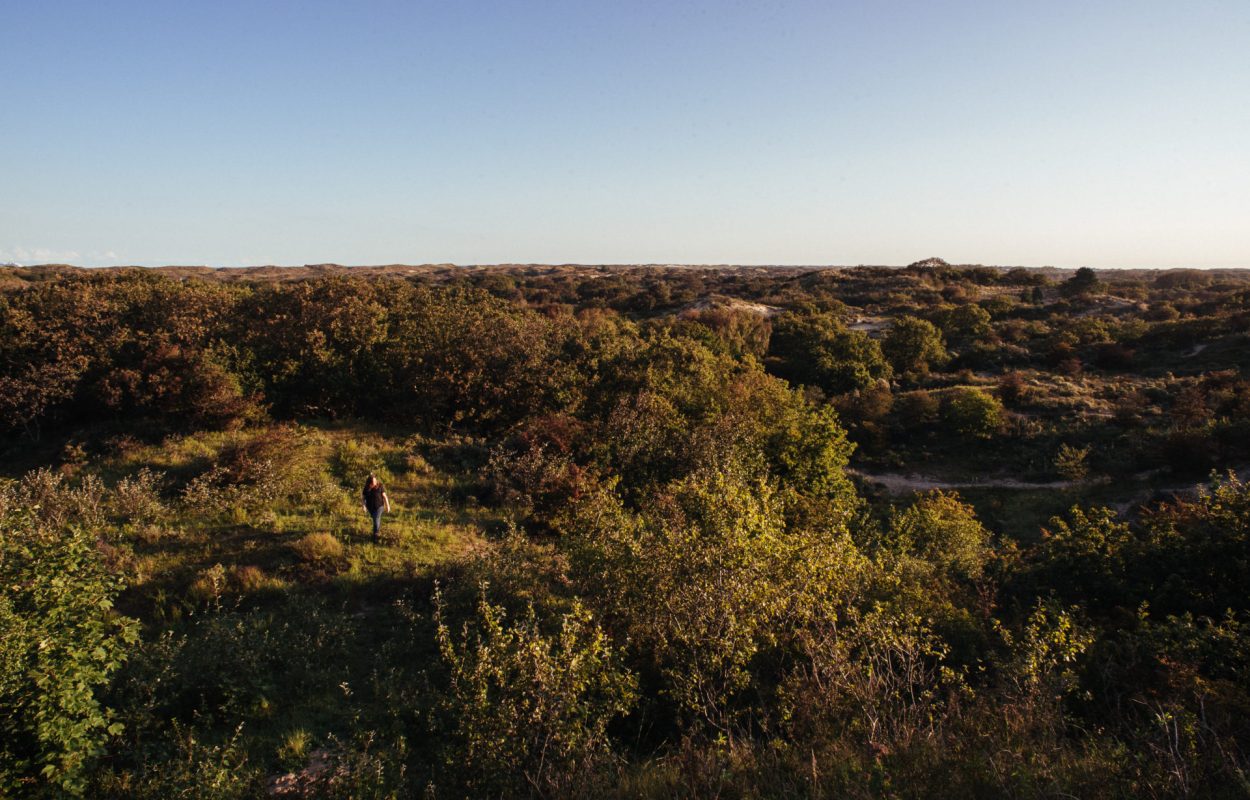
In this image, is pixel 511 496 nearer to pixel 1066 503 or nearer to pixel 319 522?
pixel 319 522

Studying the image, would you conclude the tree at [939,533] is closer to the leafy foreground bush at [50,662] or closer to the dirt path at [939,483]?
the dirt path at [939,483]

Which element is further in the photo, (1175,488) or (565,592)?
(1175,488)

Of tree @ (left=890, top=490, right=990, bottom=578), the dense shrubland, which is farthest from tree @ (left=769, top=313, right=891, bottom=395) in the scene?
tree @ (left=890, top=490, right=990, bottom=578)

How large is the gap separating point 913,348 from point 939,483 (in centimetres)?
1940

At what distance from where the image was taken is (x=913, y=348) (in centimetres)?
4547

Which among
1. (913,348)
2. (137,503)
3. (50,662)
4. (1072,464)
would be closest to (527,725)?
(50,662)

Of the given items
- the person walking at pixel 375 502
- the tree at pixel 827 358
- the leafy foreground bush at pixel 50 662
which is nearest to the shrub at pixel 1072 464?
the tree at pixel 827 358

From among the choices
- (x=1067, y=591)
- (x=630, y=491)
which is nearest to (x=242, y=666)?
(x=630, y=491)

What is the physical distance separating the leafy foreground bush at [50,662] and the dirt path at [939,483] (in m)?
28.9

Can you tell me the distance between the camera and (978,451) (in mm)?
31891

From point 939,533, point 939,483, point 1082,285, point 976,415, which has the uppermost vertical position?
point 1082,285

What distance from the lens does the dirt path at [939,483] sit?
27656 mm

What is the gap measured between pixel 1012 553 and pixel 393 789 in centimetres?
1303

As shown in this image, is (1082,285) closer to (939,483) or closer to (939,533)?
(939,483)
